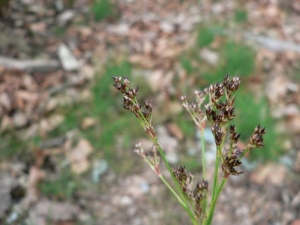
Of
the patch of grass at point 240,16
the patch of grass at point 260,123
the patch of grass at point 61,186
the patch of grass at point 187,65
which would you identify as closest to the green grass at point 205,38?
the patch of grass at point 187,65

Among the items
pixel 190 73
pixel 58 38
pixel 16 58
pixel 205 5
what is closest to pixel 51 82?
pixel 16 58

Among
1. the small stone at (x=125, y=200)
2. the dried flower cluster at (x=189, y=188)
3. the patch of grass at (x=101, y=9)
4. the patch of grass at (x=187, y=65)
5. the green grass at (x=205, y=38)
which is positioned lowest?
the dried flower cluster at (x=189, y=188)

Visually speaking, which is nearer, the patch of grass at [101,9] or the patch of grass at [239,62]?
the patch of grass at [239,62]

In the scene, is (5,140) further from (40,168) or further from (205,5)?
(205,5)

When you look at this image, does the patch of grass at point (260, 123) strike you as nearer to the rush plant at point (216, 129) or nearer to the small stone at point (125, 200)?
the small stone at point (125, 200)

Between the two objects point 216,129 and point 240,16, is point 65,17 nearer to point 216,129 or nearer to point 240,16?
point 240,16

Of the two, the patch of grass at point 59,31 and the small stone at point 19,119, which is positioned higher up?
the patch of grass at point 59,31

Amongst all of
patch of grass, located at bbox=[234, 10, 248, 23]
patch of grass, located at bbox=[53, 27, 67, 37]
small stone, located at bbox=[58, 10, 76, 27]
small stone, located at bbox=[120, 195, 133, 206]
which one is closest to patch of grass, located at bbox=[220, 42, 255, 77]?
patch of grass, located at bbox=[234, 10, 248, 23]

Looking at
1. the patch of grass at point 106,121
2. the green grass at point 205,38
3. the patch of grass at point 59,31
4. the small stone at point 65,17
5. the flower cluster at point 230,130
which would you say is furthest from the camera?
the small stone at point 65,17

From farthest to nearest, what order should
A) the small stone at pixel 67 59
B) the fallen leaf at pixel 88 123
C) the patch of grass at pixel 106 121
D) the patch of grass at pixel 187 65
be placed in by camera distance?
1. the small stone at pixel 67 59
2. the patch of grass at pixel 187 65
3. the fallen leaf at pixel 88 123
4. the patch of grass at pixel 106 121
